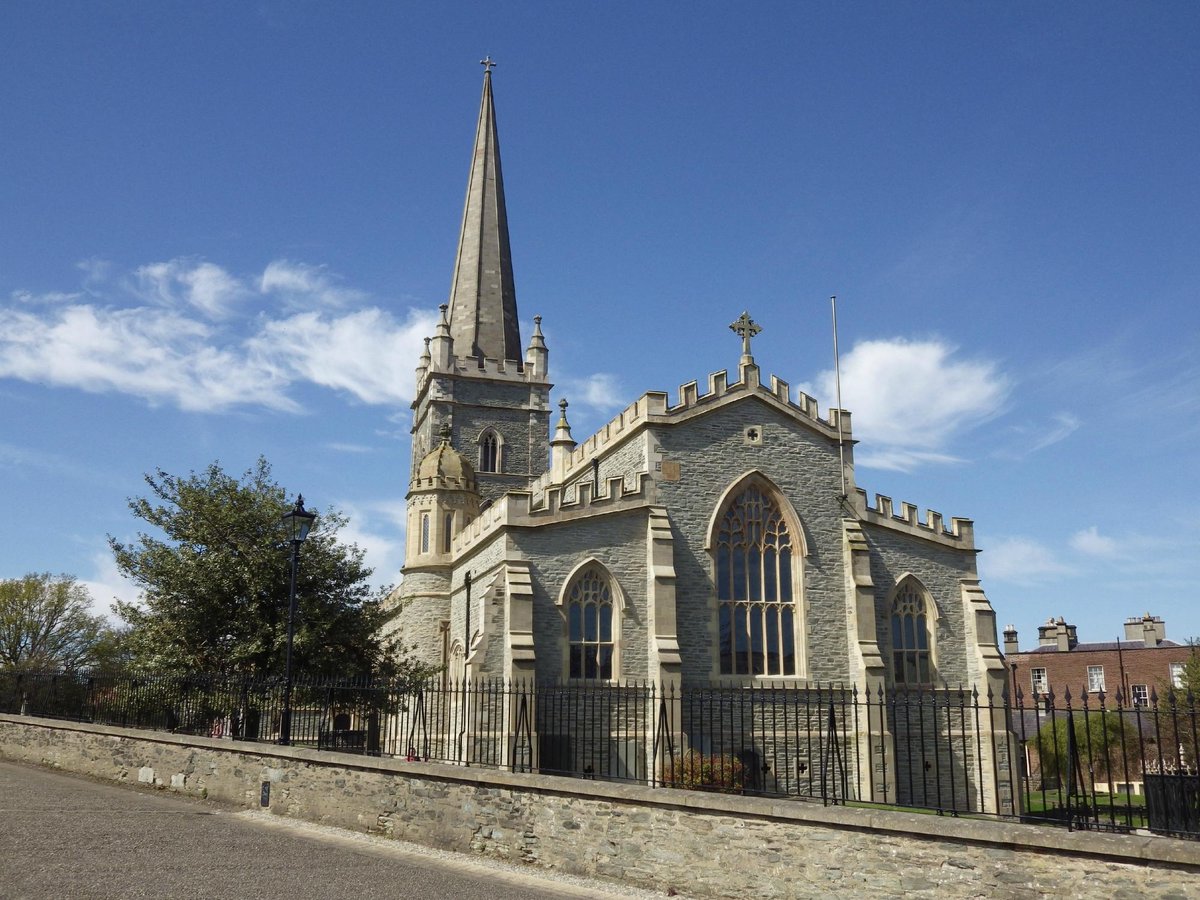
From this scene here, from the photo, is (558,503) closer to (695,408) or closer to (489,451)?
(695,408)

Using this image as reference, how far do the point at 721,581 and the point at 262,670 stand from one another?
12.2 m

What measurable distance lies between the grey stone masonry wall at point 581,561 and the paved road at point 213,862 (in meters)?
10.3

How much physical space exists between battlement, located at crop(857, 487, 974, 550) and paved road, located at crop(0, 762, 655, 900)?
62.9 ft

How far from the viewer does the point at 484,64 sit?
55.6m

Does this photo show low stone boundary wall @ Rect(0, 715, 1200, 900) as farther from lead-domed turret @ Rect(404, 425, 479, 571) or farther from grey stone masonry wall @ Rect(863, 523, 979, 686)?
grey stone masonry wall @ Rect(863, 523, 979, 686)

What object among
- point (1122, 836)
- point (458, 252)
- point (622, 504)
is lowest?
point (1122, 836)

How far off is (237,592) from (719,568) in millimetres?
12648

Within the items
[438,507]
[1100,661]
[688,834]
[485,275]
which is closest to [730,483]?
[438,507]

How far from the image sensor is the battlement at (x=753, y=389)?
28.3 metres

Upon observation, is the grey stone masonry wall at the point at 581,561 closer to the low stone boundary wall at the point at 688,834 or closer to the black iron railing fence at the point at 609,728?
the black iron railing fence at the point at 609,728

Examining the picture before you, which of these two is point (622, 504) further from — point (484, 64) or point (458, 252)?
point (484, 64)

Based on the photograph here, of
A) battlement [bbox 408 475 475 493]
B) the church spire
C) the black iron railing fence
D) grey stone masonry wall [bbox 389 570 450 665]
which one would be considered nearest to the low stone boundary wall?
the black iron railing fence

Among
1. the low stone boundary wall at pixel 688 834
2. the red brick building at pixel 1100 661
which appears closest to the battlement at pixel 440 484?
the low stone boundary wall at pixel 688 834

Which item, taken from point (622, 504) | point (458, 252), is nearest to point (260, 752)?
point (622, 504)
